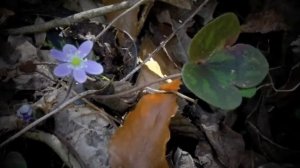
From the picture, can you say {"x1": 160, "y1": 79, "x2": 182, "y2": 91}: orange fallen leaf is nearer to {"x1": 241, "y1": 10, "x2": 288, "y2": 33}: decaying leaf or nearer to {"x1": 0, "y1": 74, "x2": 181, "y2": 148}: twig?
{"x1": 0, "y1": 74, "x2": 181, "y2": 148}: twig

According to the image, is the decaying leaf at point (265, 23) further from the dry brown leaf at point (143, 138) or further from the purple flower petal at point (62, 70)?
the purple flower petal at point (62, 70)

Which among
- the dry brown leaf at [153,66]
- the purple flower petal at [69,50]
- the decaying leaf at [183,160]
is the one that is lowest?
the decaying leaf at [183,160]

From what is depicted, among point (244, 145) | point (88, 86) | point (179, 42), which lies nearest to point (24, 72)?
point (88, 86)

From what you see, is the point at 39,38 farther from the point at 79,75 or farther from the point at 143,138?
the point at 143,138

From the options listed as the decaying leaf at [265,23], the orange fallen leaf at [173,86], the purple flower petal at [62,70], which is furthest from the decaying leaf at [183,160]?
the decaying leaf at [265,23]

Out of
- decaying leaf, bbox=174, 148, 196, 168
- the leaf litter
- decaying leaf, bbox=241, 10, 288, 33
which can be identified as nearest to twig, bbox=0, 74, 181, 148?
the leaf litter

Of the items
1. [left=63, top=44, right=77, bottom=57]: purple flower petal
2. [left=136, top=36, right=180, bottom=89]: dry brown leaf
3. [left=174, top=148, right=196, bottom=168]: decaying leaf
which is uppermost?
[left=63, top=44, right=77, bottom=57]: purple flower petal
